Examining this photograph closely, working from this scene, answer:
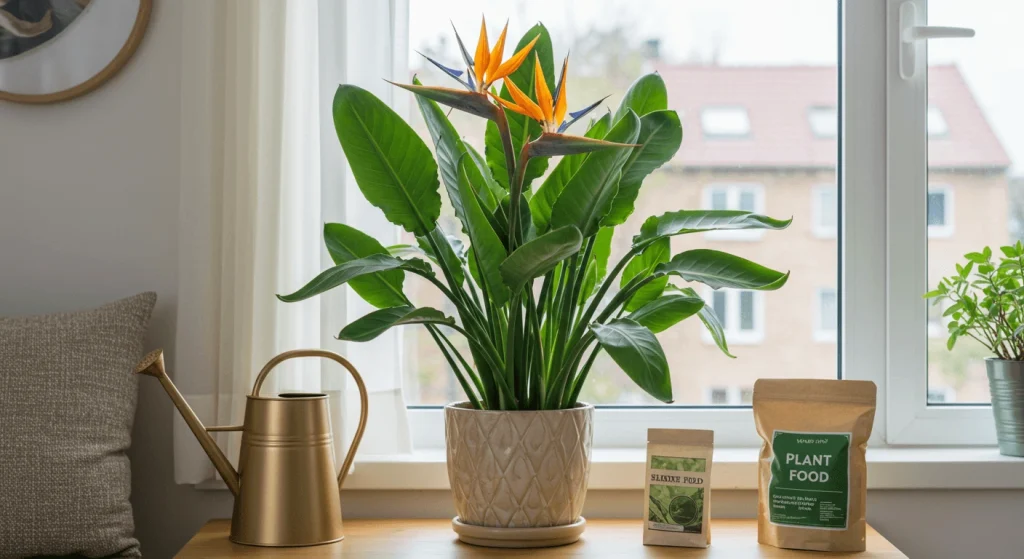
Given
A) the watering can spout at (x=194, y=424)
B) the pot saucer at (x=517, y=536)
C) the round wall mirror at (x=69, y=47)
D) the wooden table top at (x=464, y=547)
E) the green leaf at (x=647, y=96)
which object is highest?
the round wall mirror at (x=69, y=47)

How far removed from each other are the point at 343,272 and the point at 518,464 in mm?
359

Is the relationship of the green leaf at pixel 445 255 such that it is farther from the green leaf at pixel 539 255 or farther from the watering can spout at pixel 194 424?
the watering can spout at pixel 194 424

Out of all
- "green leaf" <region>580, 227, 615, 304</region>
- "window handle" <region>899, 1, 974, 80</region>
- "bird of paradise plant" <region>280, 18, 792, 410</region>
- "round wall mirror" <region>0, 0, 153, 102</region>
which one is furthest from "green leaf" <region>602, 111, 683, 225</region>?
"round wall mirror" <region>0, 0, 153, 102</region>

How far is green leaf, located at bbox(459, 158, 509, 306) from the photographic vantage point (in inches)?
47.6

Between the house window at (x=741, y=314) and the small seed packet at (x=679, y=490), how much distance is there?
43 cm

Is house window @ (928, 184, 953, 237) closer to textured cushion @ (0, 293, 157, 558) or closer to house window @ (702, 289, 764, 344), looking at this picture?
house window @ (702, 289, 764, 344)

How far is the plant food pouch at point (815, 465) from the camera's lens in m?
1.30

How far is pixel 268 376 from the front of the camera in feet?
4.77

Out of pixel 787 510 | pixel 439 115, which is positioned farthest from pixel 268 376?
pixel 787 510

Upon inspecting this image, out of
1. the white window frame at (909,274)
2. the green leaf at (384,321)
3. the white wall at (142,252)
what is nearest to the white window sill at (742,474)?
the white wall at (142,252)

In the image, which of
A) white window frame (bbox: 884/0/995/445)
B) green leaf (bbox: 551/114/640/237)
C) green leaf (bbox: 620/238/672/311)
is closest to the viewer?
green leaf (bbox: 551/114/640/237)

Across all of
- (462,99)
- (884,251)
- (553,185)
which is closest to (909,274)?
(884,251)

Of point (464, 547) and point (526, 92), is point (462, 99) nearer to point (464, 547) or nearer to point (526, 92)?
point (526, 92)

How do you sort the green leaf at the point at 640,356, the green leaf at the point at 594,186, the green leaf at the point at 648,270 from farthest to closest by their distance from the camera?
the green leaf at the point at 648,270 → the green leaf at the point at 594,186 → the green leaf at the point at 640,356
